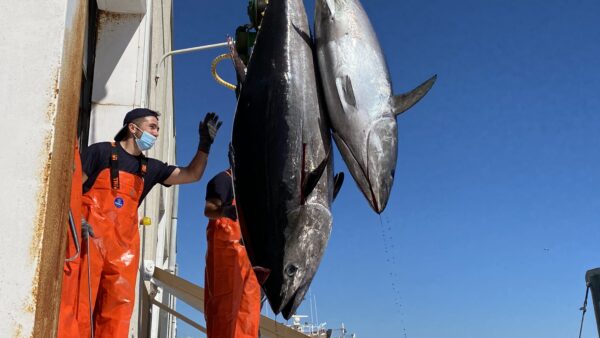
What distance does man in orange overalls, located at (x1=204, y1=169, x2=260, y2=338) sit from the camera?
4.13 metres

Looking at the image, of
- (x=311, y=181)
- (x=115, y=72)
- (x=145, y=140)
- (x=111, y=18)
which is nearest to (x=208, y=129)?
(x=145, y=140)

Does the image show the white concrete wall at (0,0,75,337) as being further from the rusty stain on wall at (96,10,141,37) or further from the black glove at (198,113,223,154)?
the rusty stain on wall at (96,10,141,37)

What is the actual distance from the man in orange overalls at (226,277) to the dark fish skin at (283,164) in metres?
2.28

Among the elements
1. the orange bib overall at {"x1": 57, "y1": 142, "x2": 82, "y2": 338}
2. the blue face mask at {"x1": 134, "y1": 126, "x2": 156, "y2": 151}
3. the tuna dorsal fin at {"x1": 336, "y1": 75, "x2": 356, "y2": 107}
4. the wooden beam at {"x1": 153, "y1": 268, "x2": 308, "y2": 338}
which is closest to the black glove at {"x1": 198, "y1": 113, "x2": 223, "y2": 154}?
the blue face mask at {"x1": 134, "y1": 126, "x2": 156, "y2": 151}

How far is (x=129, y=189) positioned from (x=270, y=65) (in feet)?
6.08

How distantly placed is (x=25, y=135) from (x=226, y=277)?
2.64 metres

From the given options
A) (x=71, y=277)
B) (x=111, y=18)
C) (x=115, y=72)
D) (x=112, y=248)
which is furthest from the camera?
(x=111, y=18)

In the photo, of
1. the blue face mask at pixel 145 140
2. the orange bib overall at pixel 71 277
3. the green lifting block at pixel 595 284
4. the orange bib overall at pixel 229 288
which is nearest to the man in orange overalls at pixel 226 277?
the orange bib overall at pixel 229 288

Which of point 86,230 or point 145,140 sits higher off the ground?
point 145,140

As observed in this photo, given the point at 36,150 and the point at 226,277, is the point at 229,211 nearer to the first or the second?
the point at 226,277

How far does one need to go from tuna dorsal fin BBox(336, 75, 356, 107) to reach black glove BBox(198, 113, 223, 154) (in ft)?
4.31

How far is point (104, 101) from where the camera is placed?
4.69m

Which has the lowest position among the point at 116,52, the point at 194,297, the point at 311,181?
the point at 194,297

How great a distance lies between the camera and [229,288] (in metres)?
4.21
